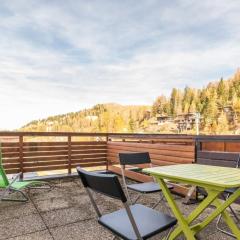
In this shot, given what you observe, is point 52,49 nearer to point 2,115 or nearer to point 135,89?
point 2,115

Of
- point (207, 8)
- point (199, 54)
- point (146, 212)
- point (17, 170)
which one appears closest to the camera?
point (146, 212)

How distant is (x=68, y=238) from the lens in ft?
8.38

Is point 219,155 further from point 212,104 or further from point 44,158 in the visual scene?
point 212,104

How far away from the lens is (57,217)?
10.3 ft

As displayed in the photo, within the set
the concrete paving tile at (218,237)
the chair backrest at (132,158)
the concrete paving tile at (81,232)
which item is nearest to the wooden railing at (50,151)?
the chair backrest at (132,158)

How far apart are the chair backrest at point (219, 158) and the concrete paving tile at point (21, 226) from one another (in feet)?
7.68

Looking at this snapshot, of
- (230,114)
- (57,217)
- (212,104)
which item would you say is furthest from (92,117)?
(57,217)

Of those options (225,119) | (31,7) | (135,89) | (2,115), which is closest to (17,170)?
(31,7)

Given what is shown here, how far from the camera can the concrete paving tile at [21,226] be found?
2670 millimetres

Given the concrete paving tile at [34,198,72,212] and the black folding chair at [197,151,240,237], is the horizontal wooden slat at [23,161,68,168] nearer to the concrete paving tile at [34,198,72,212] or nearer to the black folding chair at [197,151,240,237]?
the concrete paving tile at [34,198,72,212]

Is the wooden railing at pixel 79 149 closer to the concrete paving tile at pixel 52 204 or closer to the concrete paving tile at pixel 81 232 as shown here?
the concrete paving tile at pixel 52 204

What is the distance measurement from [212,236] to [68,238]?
57.1 inches

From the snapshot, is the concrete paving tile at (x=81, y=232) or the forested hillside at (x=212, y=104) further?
the forested hillside at (x=212, y=104)

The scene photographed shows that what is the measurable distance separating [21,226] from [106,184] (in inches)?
72.4
